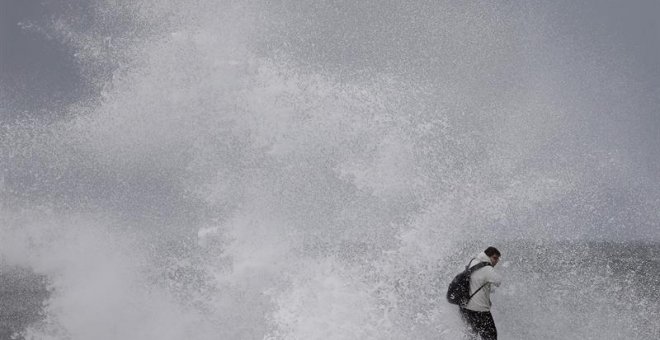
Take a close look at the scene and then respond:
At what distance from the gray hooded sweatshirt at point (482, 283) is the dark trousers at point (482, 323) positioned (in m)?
0.11

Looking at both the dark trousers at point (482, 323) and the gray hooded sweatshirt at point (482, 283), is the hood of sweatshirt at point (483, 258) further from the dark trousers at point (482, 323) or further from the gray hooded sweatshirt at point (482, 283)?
the dark trousers at point (482, 323)

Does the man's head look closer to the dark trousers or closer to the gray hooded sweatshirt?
the gray hooded sweatshirt

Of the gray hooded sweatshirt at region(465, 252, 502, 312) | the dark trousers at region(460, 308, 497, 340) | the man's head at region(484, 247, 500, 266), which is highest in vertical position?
the man's head at region(484, 247, 500, 266)

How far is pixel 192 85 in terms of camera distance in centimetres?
1381

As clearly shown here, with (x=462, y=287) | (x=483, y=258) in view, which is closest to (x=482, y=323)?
(x=462, y=287)

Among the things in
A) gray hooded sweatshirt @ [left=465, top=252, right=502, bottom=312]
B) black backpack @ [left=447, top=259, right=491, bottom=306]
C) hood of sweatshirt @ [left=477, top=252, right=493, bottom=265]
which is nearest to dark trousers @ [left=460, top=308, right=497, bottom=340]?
gray hooded sweatshirt @ [left=465, top=252, right=502, bottom=312]

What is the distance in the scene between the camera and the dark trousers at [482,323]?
26.2 ft

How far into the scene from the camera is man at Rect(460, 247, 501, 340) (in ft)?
25.5

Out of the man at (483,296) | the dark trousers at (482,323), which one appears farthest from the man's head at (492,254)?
the dark trousers at (482,323)

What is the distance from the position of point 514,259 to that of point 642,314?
3.26 meters

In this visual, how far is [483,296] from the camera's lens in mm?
7891

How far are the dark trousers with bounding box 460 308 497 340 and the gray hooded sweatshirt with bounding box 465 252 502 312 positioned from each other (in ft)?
0.35

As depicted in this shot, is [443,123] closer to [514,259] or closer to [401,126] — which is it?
[401,126]

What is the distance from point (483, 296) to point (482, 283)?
0.24 meters
